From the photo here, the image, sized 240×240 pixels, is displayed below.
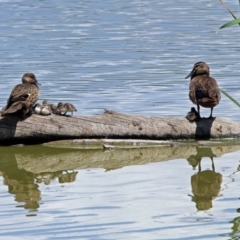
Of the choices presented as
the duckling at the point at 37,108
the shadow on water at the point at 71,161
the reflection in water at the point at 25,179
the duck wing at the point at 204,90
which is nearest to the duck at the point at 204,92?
the duck wing at the point at 204,90

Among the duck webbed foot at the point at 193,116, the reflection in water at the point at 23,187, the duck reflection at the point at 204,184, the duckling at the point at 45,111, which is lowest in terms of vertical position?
the duck reflection at the point at 204,184

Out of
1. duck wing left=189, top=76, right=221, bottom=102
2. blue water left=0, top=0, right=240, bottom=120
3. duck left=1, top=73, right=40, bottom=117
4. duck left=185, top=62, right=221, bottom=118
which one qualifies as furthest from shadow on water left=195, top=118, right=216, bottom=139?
duck left=1, top=73, right=40, bottom=117

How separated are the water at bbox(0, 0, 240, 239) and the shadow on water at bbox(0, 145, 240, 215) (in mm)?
27

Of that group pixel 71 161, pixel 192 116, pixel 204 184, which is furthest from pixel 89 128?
pixel 204 184

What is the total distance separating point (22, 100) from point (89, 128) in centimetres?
109

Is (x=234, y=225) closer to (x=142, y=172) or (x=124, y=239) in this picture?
(x=124, y=239)

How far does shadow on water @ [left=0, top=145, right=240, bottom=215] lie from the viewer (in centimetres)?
1219

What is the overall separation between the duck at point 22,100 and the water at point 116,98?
62cm

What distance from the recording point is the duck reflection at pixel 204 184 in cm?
1101

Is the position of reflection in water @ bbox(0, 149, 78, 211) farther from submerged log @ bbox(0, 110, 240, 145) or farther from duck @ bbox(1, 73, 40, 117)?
duck @ bbox(1, 73, 40, 117)

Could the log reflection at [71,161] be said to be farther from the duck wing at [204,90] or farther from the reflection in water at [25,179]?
the duck wing at [204,90]

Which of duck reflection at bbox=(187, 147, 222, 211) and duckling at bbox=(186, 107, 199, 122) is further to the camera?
duckling at bbox=(186, 107, 199, 122)

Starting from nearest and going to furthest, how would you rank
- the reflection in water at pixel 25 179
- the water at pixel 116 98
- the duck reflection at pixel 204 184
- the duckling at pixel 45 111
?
the water at pixel 116 98, the duck reflection at pixel 204 184, the reflection in water at pixel 25 179, the duckling at pixel 45 111

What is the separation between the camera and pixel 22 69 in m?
20.3
